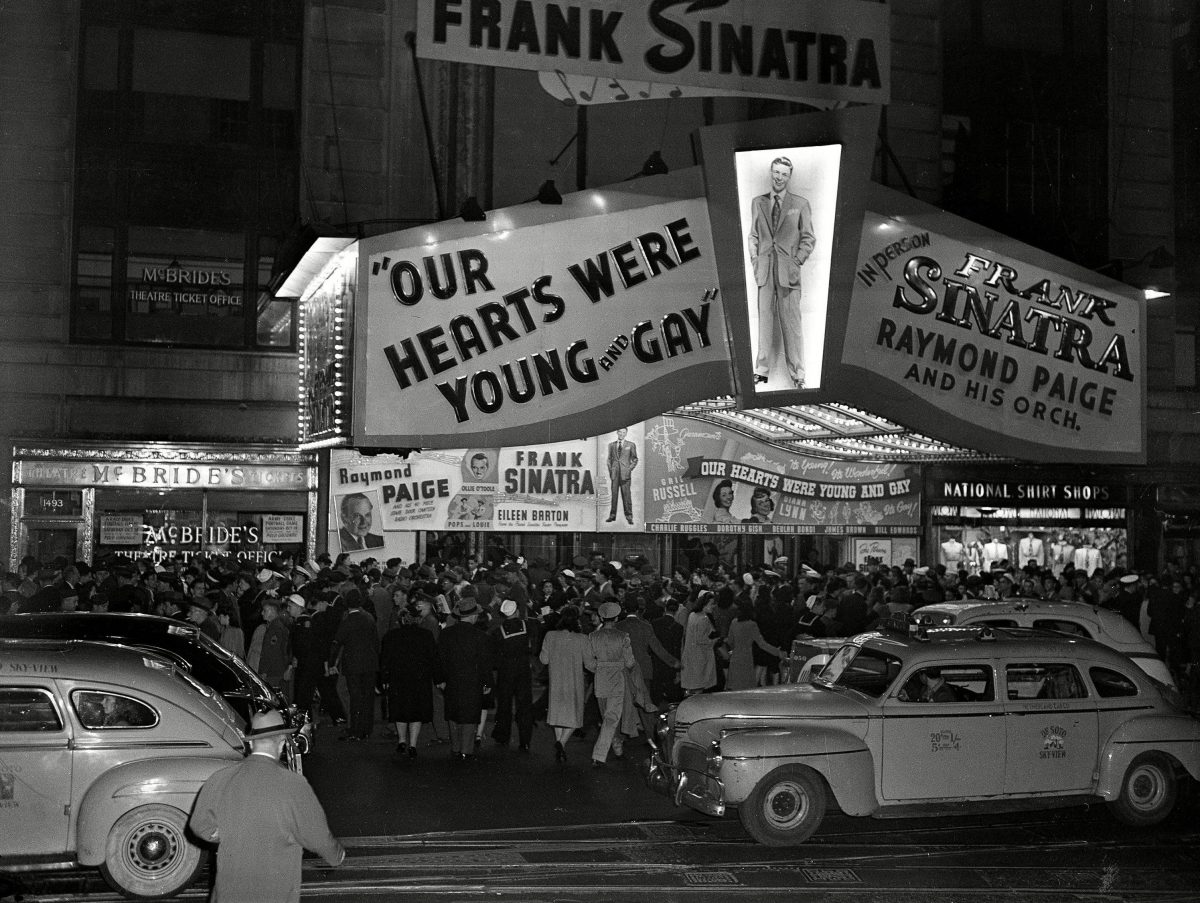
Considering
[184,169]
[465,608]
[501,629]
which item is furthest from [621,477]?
[465,608]

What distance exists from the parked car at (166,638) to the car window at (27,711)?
7.49 ft

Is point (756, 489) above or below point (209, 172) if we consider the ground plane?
below

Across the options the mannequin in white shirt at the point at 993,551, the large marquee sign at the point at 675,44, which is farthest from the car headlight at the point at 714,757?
the mannequin in white shirt at the point at 993,551

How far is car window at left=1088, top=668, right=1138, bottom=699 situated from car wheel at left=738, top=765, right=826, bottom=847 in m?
Result: 2.83

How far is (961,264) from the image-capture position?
18.9 metres

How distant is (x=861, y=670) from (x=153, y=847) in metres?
6.24

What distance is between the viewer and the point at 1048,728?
11.5 meters

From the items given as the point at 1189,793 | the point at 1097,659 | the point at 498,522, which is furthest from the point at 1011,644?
the point at 498,522

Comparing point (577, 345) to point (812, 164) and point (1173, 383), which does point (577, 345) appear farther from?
point (1173, 383)

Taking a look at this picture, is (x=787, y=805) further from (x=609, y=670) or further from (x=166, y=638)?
(x=166, y=638)

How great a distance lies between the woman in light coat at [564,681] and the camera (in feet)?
47.7

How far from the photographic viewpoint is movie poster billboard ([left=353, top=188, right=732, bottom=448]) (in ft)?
53.3

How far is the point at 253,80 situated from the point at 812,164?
11.8 meters

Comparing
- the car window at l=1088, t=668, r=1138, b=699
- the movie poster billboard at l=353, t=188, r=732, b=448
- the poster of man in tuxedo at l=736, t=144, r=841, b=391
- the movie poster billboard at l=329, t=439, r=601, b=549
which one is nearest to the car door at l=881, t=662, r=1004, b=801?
the car window at l=1088, t=668, r=1138, b=699
